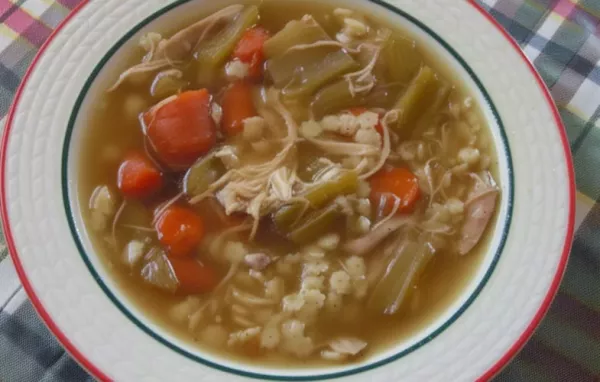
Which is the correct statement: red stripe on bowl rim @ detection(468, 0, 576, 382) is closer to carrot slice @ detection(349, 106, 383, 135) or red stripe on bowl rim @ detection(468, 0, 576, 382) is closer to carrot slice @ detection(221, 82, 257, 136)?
carrot slice @ detection(349, 106, 383, 135)

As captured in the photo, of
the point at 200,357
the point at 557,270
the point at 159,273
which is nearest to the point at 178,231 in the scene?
the point at 159,273

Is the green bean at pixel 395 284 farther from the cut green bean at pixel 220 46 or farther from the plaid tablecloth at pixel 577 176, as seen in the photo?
the cut green bean at pixel 220 46

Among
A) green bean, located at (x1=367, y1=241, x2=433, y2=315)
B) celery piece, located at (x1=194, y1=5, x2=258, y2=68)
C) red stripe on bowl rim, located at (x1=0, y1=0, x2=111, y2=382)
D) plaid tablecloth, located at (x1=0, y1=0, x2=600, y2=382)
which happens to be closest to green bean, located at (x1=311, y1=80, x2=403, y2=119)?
celery piece, located at (x1=194, y1=5, x2=258, y2=68)

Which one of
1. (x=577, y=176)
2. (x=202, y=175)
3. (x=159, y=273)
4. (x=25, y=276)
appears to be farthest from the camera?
(x=577, y=176)

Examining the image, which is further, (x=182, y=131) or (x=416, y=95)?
(x=416, y=95)

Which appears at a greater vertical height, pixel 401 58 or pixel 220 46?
pixel 401 58

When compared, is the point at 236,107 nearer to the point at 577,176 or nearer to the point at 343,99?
the point at 343,99

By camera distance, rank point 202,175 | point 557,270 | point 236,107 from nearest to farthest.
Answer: point 557,270 → point 202,175 → point 236,107
